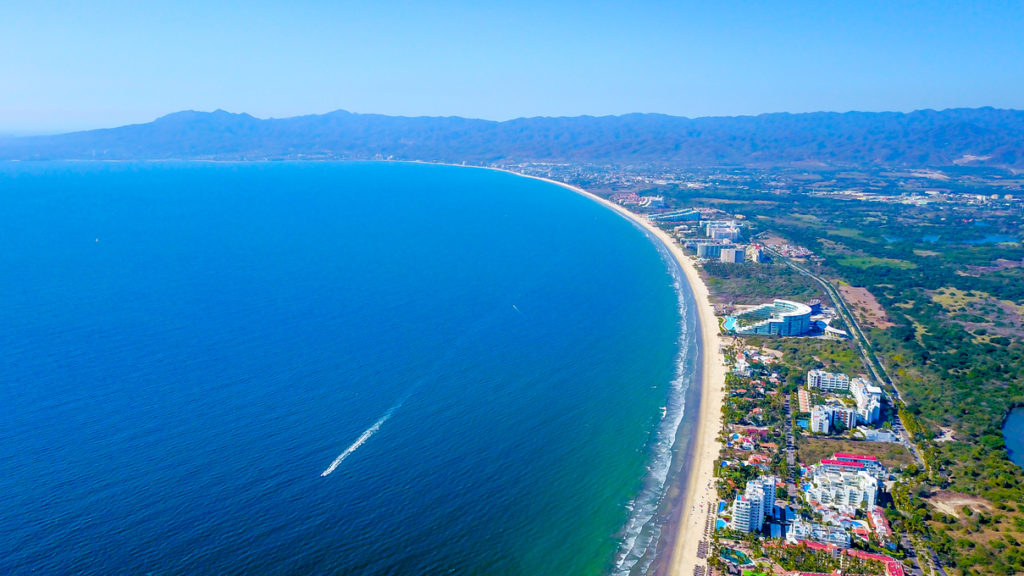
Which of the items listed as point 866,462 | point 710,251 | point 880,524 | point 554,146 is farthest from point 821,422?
point 554,146

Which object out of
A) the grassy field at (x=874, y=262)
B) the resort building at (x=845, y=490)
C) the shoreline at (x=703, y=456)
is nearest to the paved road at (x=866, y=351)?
the resort building at (x=845, y=490)

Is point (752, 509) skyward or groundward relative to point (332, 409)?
groundward

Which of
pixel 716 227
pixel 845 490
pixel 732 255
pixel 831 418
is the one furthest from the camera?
pixel 716 227

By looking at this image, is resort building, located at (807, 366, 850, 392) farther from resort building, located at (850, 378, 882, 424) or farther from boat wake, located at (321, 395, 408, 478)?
boat wake, located at (321, 395, 408, 478)

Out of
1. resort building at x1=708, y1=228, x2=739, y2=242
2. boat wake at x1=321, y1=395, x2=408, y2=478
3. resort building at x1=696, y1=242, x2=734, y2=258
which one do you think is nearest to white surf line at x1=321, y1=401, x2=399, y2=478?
boat wake at x1=321, y1=395, x2=408, y2=478

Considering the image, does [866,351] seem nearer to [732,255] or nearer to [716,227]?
[732,255]

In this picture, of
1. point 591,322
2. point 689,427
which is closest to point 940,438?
point 689,427
